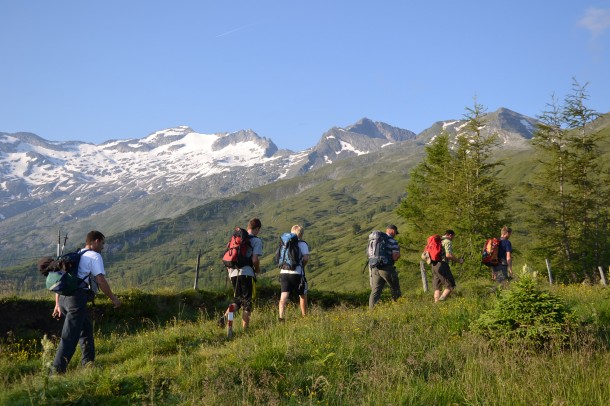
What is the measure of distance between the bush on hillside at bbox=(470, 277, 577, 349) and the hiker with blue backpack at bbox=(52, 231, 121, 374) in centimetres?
599

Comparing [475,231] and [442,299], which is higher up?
[475,231]

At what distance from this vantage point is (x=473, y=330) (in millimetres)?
7199

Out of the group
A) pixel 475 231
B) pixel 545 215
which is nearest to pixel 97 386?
pixel 475 231

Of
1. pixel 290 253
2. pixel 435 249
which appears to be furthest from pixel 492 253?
pixel 290 253

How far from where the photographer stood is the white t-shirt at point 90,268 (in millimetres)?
7906

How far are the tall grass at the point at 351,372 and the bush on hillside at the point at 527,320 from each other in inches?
7.0

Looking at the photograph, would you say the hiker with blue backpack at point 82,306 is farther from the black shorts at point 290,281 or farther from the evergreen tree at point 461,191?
the evergreen tree at point 461,191

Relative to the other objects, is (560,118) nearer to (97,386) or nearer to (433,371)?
(433,371)

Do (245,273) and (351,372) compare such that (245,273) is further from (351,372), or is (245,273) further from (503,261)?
(503,261)

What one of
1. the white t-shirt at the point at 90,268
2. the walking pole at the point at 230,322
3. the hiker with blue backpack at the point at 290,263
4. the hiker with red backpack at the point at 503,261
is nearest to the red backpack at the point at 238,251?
the walking pole at the point at 230,322

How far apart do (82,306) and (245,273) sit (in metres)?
3.05

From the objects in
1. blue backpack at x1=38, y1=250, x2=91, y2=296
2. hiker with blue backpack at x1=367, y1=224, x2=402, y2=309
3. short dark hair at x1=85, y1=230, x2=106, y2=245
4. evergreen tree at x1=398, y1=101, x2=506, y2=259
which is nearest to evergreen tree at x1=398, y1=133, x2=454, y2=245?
evergreen tree at x1=398, y1=101, x2=506, y2=259

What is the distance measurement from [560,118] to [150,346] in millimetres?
31486

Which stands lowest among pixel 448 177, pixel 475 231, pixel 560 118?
pixel 475 231
